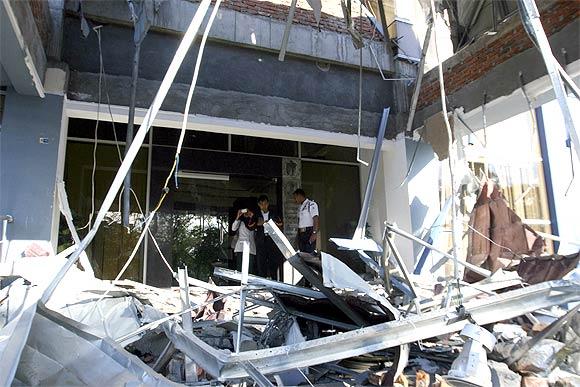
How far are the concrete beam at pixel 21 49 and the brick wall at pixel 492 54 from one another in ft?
18.0

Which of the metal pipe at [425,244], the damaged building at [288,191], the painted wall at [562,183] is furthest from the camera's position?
the painted wall at [562,183]

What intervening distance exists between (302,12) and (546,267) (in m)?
5.27

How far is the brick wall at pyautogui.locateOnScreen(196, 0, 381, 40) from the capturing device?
6.37 m

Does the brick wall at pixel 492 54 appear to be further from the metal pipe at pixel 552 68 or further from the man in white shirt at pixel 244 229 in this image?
the man in white shirt at pixel 244 229

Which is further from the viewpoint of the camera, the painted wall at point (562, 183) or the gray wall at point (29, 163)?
the painted wall at point (562, 183)

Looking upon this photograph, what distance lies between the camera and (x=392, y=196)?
24.1ft

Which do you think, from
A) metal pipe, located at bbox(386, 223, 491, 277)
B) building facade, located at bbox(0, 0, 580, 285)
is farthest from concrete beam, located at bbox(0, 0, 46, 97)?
metal pipe, located at bbox(386, 223, 491, 277)

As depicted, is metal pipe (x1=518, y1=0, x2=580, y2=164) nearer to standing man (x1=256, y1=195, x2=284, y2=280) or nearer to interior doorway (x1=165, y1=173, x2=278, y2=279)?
standing man (x1=256, y1=195, x2=284, y2=280)

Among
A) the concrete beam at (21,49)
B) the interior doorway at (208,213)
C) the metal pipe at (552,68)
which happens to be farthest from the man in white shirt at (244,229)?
the metal pipe at (552,68)

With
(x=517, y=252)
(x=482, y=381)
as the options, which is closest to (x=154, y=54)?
(x=517, y=252)

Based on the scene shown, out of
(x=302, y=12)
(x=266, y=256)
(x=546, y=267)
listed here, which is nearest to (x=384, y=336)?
(x=546, y=267)

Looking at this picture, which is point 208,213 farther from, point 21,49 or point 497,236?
point 497,236

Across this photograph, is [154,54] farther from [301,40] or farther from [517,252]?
[517,252]

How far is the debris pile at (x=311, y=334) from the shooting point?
2207 millimetres
